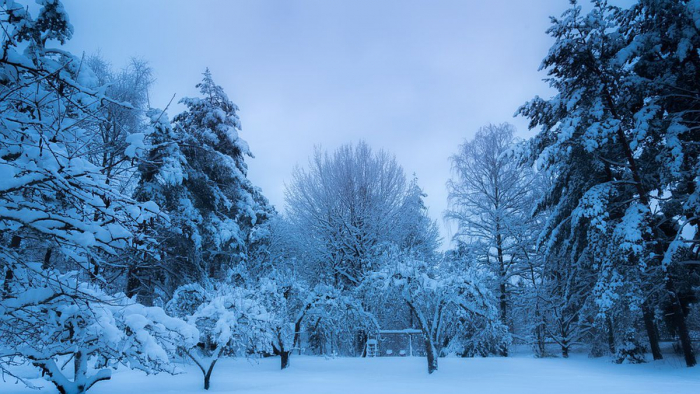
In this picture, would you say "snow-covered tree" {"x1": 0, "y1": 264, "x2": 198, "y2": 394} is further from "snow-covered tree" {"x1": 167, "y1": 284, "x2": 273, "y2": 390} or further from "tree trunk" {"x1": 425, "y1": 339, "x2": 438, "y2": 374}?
"tree trunk" {"x1": 425, "y1": 339, "x2": 438, "y2": 374}

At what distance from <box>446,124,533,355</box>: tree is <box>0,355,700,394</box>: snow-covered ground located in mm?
6222

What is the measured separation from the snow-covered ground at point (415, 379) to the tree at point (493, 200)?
622 cm

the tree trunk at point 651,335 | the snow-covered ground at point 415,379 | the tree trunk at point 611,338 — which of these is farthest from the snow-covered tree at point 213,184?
the tree trunk at point 611,338

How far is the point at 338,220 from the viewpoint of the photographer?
17109 mm

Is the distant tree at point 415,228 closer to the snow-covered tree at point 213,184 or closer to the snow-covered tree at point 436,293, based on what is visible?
the snow-covered tree at point 213,184

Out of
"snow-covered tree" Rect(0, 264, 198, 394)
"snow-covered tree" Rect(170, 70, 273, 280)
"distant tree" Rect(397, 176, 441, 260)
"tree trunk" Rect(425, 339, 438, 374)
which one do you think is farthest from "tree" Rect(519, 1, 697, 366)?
"snow-covered tree" Rect(170, 70, 273, 280)

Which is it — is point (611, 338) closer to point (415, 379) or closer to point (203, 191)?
point (415, 379)

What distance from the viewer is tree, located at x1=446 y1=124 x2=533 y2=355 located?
53.3 ft

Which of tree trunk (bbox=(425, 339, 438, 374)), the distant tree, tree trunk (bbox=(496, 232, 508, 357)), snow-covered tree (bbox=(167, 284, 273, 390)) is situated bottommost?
tree trunk (bbox=(425, 339, 438, 374))

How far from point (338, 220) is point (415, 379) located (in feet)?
32.4

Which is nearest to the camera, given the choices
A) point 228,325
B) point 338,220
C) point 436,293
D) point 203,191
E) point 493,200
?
point 228,325

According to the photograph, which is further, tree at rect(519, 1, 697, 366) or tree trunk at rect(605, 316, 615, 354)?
tree trunk at rect(605, 316, 615, 354)

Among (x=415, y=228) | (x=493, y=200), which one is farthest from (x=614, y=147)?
(x=415, y=228)

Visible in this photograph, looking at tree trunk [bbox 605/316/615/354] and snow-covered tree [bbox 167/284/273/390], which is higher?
snow-covered tree [bbox 167/284/273/390]
